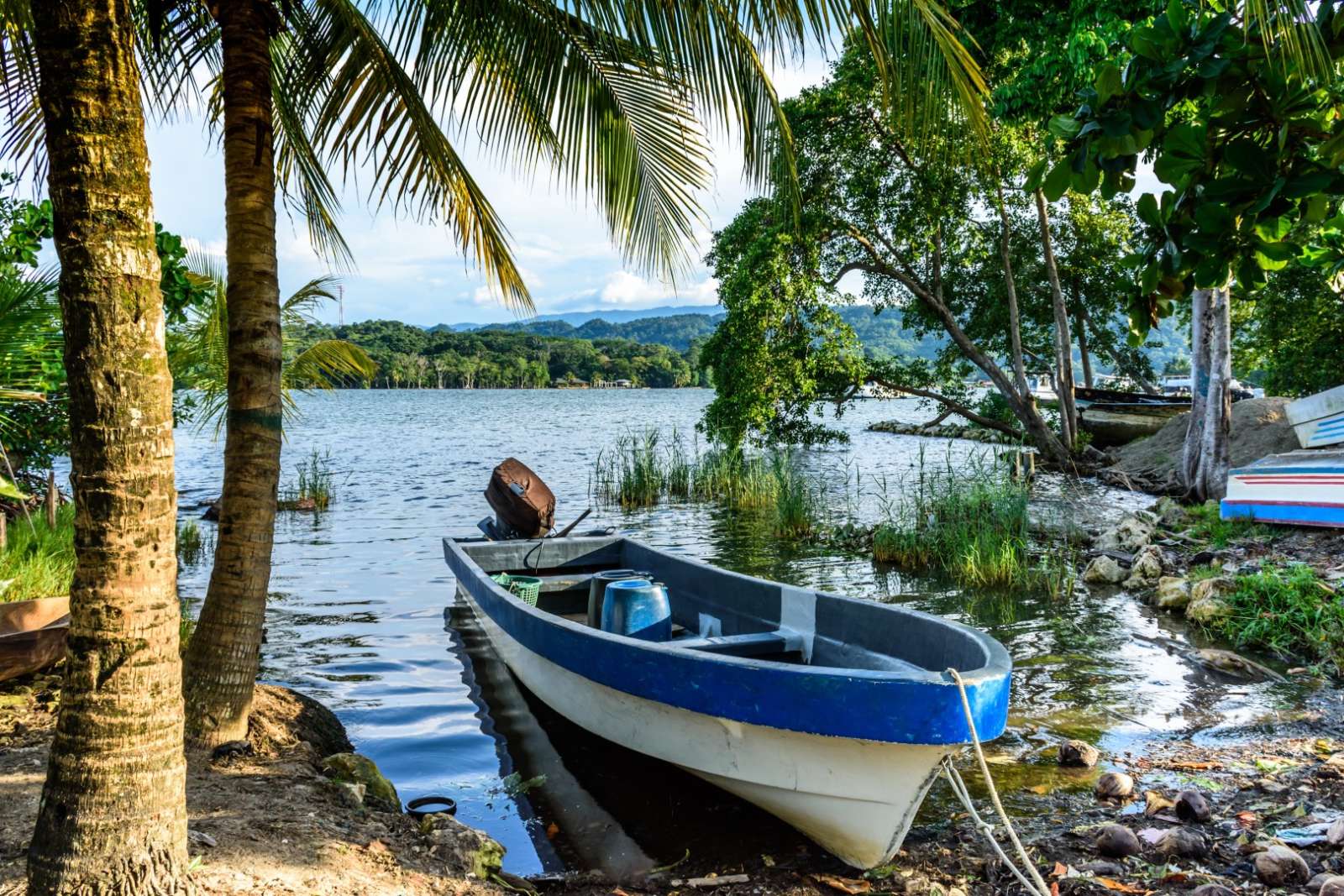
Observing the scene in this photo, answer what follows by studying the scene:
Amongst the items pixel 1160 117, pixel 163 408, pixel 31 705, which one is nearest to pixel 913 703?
pixel 1160 117

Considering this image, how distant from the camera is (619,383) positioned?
12125 centimetres

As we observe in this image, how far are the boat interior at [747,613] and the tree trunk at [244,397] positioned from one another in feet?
5.88

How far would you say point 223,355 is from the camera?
28.9 ft

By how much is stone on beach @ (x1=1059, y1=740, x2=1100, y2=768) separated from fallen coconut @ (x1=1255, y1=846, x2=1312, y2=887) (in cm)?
146

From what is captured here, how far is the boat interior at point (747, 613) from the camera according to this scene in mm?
4496

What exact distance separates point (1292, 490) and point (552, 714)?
313 inches

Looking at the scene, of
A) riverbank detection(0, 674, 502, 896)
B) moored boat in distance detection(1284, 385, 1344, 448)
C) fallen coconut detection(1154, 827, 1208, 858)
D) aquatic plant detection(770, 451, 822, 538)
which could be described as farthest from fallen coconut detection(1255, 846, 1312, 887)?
aquatic plant detection(770, 451, 822, 538)

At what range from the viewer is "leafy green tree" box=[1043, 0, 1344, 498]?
1.94 meters

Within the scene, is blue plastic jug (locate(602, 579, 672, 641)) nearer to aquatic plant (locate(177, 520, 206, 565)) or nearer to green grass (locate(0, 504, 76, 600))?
green grass (locate(0, 504, 76, 600))

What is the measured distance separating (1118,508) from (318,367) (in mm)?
12434

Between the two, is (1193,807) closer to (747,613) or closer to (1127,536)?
(747,613)

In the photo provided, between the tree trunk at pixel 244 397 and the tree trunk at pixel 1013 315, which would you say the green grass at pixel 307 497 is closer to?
the tree trunk at pixel 244 397

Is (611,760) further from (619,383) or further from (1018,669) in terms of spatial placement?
(619,383)

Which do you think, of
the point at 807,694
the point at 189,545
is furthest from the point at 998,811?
the point at 189,545
